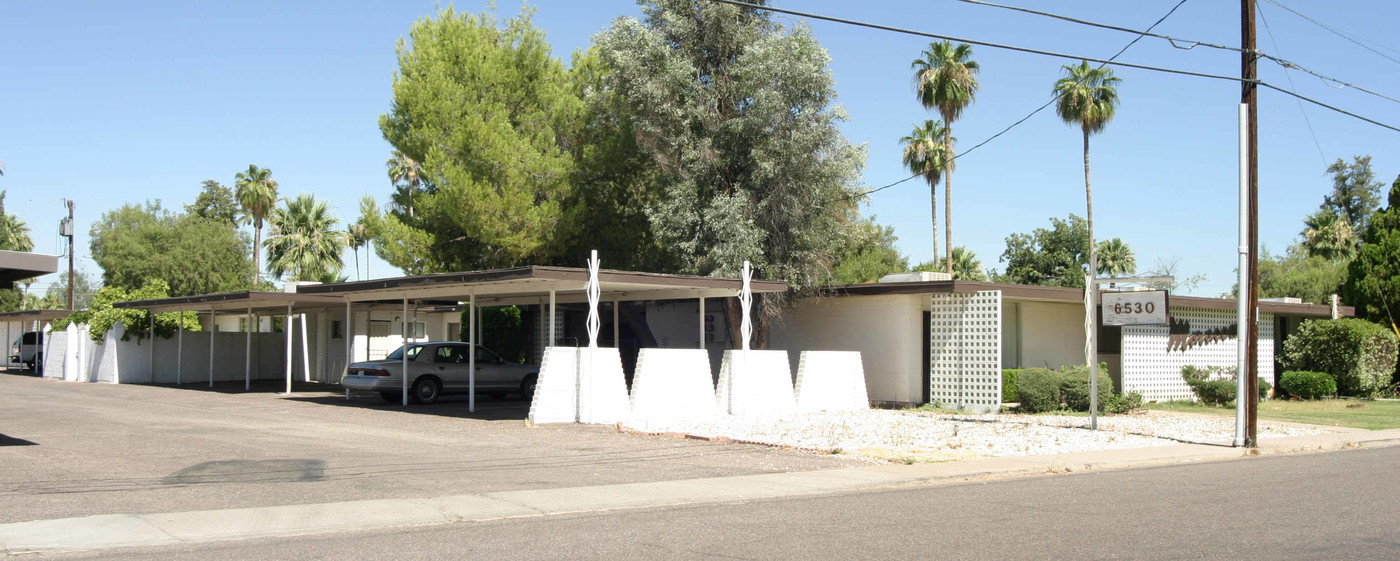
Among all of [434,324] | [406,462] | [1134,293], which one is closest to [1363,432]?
[1134,293]

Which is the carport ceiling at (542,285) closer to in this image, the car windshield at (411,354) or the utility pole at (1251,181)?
the car windshield at (411,354)

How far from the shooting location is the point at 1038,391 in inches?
843

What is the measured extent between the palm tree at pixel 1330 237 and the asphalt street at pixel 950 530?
50135 mm

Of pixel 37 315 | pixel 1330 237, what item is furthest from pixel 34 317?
pixel 1330 237

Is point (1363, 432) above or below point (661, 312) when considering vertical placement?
below

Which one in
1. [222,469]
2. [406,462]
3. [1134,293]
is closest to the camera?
[222,469]

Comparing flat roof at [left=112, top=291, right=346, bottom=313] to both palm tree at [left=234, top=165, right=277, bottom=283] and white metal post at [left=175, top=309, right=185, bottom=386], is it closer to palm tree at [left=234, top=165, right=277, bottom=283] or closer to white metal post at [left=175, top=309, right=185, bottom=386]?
white metal post at [left=175, top=309, right=185, bottom=386]

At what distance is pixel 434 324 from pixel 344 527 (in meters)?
30.1

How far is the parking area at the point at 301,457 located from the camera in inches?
408

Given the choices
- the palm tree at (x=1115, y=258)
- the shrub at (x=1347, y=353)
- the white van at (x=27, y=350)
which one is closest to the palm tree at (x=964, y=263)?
the palm tree at (x=1115, y=258)

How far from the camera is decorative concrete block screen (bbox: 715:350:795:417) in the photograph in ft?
65.1

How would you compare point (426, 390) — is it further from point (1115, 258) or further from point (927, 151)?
point (1115, 258)

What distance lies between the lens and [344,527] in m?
8.79

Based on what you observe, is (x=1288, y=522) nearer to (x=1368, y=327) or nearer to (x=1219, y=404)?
(x=1219, y=404)
